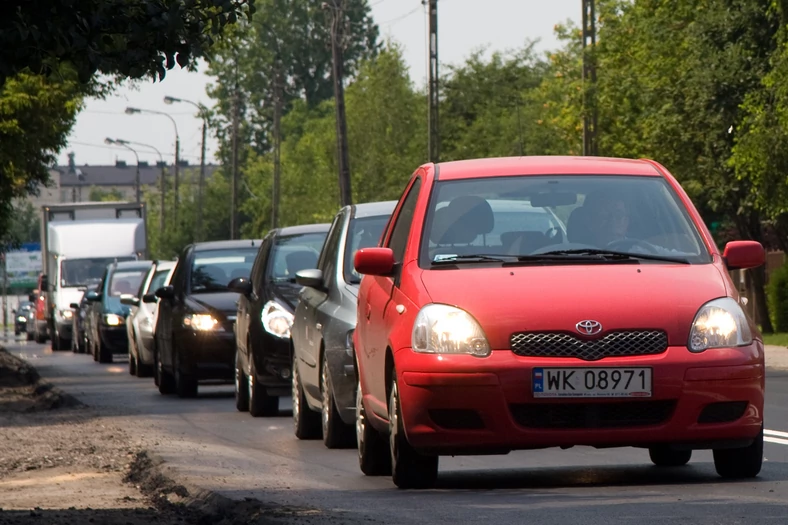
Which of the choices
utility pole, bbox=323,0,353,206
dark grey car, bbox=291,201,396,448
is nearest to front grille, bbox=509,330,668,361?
dark grey car, bbox=291,201,396,448

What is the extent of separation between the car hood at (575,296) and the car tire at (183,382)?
12.4 meters

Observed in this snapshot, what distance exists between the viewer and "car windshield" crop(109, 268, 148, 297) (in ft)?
115

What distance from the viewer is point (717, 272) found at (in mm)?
9234

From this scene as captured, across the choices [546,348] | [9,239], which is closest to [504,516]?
[546,348]

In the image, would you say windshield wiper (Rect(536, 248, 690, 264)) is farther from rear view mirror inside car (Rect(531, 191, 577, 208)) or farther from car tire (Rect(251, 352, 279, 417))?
car tire (Rect(251, 352, 279, 417))

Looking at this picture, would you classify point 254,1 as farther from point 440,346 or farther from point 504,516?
point 504,516

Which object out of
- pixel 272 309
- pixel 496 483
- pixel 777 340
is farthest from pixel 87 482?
pixel 777 340

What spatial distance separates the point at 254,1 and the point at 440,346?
2325 millimetres

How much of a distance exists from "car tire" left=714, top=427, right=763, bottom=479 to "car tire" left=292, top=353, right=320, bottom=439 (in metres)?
4.89

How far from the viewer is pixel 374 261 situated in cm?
957

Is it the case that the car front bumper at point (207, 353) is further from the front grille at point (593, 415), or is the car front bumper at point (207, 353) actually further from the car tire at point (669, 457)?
the front grille at point (593, 415)

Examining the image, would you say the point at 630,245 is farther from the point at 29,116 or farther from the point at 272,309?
the point at 29,116

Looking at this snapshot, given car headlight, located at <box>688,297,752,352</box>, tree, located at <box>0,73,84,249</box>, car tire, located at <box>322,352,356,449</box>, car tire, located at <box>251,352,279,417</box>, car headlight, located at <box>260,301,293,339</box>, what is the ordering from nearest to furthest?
car headlight, located at <box>688,297,752,352</box> → car tire, located at <box>322,352,356,449</box> → car headlight, located at <box>260,301,293,339</box> → car tire, located at <box>251,352,279,417</box> → tree, located at <box>0,73,84,249</box>

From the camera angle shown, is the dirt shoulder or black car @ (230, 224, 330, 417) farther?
black car @ (230, 224, 330, 417)
